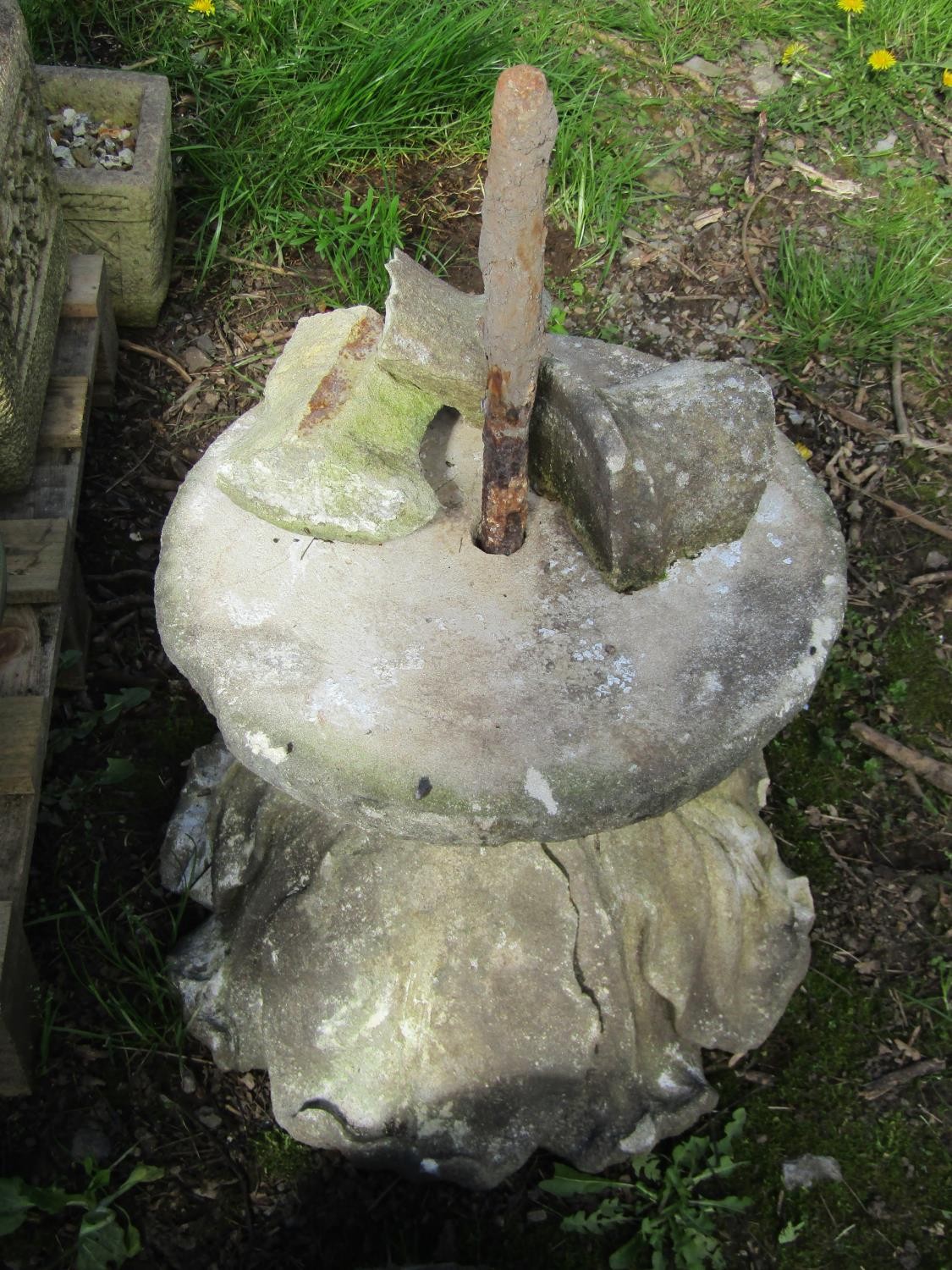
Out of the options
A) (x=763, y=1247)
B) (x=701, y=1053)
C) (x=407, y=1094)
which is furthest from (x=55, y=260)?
(x=763, y=1247)

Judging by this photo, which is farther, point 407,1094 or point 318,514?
point 407,1094

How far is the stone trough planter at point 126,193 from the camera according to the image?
2.95 m

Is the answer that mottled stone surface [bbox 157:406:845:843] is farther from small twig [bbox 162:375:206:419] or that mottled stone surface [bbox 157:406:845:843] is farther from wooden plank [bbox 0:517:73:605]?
small twig [bbox 162:375:206:419]

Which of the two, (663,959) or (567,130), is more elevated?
(567,130)

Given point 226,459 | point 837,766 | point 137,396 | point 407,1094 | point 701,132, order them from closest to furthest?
point 226,459 → point 407,1094 → point 837,766 → point 137,396 → point 701,132

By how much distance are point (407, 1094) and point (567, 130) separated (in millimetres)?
2713

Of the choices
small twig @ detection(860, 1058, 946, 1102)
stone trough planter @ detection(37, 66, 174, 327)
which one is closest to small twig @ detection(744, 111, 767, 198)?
stone trough planter @ detection(37, 66, 174, 327)

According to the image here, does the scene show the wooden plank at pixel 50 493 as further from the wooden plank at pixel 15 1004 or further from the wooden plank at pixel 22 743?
the wooden plank at pixel 15 1004

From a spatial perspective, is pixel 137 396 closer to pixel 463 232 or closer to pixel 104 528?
pixel 104 528

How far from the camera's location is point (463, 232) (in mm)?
3469

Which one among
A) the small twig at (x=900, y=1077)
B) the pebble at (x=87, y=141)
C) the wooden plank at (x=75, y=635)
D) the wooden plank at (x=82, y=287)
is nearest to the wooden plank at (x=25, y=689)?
the wooden plank at (x=75, y=635)

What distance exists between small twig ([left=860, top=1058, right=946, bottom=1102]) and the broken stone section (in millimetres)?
1427

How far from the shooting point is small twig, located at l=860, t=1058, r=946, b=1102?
228 cm

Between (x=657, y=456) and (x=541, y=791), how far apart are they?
48 centimetres
